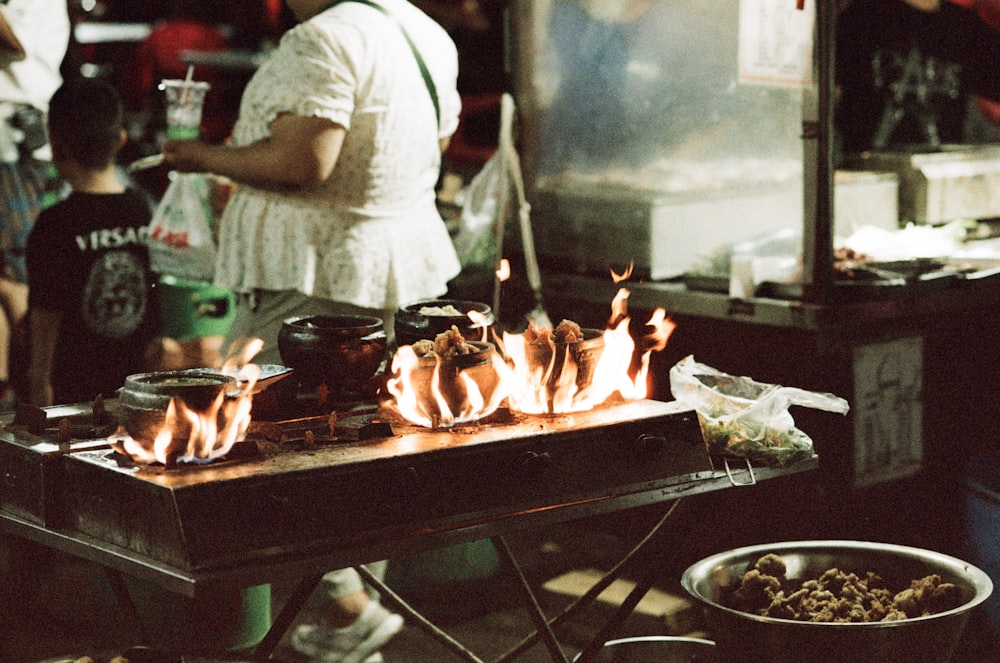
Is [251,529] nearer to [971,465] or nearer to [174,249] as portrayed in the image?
[174,249]

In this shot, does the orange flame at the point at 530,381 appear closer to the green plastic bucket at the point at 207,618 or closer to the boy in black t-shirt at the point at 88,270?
the green plastic bucket at the point at 207,618

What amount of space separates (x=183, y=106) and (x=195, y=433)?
215 cm

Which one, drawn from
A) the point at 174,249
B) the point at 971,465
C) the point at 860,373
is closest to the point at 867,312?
the point at 860,373

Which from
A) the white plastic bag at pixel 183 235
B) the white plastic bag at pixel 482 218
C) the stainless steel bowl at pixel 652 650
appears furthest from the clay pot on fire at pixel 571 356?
the white plastic bag at pixel 482 218

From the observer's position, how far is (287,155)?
3.95 m

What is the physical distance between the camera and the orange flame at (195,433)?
104 inches

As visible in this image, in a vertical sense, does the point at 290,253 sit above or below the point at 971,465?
above

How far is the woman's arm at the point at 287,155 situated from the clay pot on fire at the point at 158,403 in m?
1.35

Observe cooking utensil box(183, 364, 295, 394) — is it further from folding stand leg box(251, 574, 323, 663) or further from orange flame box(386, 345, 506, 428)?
folding stand leg box(251, 574, 323, 663)

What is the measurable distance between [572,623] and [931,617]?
7.60 feet

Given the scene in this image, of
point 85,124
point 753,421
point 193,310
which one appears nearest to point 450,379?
point 753,421

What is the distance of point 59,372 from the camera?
190 inches

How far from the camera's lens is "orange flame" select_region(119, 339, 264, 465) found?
8.64 feet

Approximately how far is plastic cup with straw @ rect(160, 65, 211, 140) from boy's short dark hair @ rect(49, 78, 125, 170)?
0.52 m
